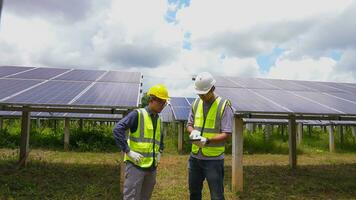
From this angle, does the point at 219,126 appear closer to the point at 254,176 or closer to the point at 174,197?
the point at 174,197

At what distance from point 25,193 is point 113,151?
8.07 metres

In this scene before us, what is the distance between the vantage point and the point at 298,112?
748 centimetres

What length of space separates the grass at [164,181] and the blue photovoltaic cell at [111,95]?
1.86 m

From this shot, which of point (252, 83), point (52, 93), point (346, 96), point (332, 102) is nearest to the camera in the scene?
point (52, 93)

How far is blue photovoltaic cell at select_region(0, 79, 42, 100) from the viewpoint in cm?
736

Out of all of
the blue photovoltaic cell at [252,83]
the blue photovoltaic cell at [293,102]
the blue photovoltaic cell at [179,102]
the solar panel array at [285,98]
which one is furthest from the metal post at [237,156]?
the blue photovoltaic cell at [179,102]

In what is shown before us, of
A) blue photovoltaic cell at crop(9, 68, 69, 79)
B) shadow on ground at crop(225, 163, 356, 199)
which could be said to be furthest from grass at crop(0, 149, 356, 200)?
blue photovoltaic cell at crop(9, 68, 69, 79)

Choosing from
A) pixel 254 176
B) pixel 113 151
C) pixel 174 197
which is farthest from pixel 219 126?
pixel 113 151

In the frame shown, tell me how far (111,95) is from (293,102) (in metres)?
4.34

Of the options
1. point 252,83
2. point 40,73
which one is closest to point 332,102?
point 252,83

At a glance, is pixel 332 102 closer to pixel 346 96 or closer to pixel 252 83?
pixel 346 96

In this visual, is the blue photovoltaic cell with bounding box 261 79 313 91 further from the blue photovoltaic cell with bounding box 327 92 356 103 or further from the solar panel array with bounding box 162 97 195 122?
the solar panel array with bounding box 162 97 195 122

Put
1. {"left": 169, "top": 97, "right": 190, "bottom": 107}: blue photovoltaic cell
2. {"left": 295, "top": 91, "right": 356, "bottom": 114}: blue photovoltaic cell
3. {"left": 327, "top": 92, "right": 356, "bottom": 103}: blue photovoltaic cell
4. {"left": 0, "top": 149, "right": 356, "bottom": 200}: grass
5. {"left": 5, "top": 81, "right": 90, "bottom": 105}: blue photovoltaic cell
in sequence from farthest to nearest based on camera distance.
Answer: {"left": 169, "top": 97, "right": 190, "bottom": 107}: blue photovoltaic cell < {"left": 327, "top": 92, "right": 356, "bottom": 103}: blue photovoltaic cell < {"left": 295, "top": 91, "right": 356, "bottom": 114}: blue photovoltaic cell < {"left": 0, "top": 149, "right": 356, "bottom": 200}: grass < {"left": 5, "top": 81, "right": 90, "bottom": 105}: blue photovoltaic cell

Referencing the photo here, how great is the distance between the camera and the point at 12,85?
8195mm
